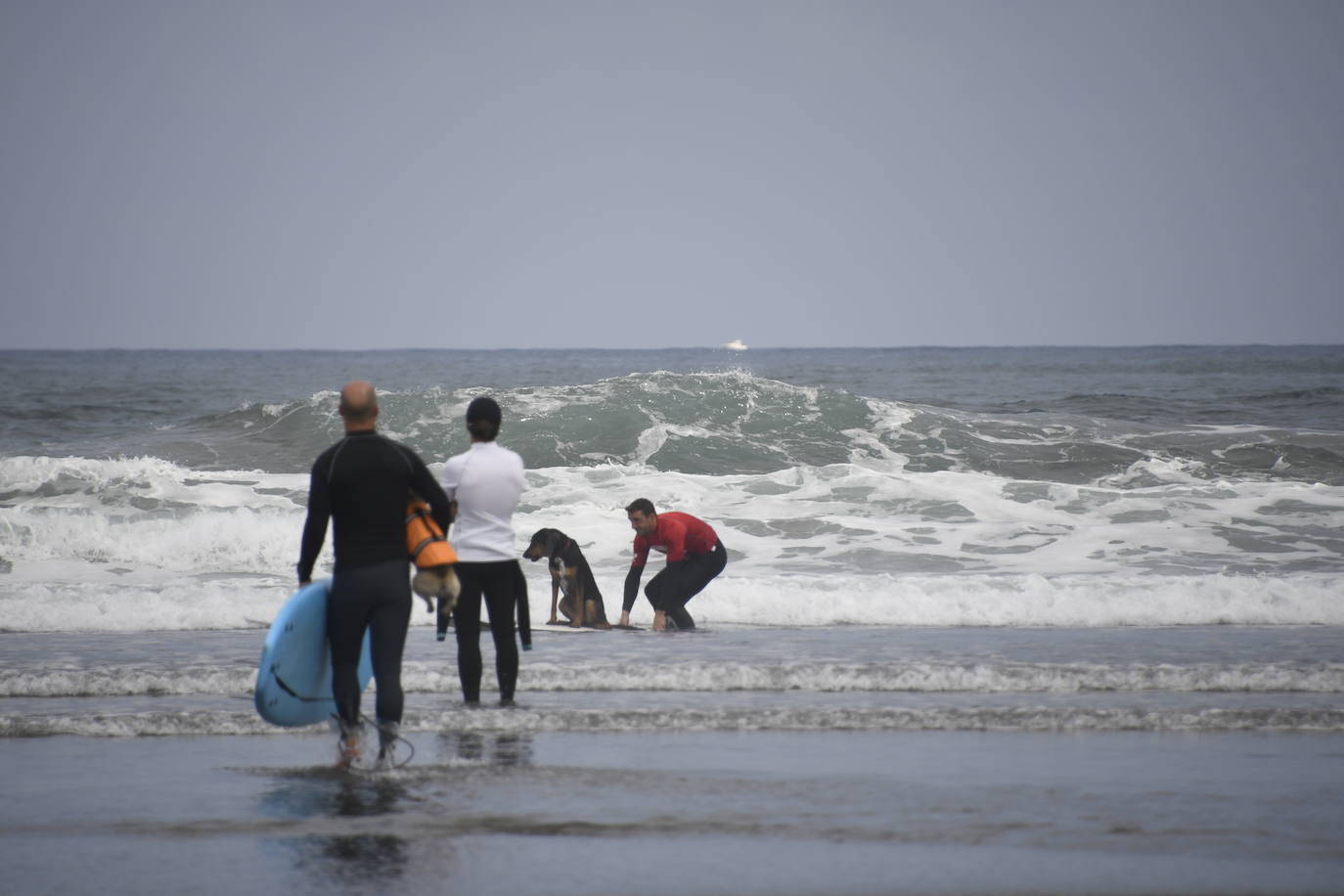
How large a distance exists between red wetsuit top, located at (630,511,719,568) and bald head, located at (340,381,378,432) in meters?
5.49

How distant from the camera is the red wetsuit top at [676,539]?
11719 mm

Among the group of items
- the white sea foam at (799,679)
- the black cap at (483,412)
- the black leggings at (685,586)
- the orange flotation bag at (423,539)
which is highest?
the black cap at (483,412)

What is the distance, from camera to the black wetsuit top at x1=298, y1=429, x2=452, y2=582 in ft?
20.2

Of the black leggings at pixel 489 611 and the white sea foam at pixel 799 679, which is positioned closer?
the black leggings at pixel 489 611

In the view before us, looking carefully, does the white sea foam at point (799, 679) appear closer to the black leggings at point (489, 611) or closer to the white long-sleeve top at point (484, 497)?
the black leggings at point (489, 611)

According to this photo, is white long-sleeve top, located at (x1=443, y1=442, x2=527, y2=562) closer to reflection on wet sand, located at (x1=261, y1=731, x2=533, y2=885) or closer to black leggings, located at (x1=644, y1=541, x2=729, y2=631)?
reflection on wet sand, located at (x1=261, y1=731, x2=533, y2=885)

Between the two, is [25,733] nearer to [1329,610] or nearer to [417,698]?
[417,698]

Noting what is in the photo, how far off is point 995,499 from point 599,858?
45.4ft

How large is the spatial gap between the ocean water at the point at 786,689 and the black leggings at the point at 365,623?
0.46 metres

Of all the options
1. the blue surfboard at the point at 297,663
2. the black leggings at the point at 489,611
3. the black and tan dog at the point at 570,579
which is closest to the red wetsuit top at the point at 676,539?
the black and tan dog at the point at 570,579

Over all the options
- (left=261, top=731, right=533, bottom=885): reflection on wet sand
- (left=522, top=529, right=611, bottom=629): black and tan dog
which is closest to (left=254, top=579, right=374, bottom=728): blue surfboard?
(left=261, top=731, right=533, bottom=885): reflection on wet sand

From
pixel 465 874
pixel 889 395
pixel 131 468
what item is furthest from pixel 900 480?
pixel 889 395

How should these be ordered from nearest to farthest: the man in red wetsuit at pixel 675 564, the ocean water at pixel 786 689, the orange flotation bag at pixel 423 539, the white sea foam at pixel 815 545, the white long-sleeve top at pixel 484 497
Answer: the ocean water at pixel 786 689 < the orange flotation bag at pixel 423 539 < the white long-sleeve top at pixel 484 497 < the man in red wetsuit at pixel 675 564 < the white sea foam at pixel 815 545

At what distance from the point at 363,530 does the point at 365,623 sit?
1.52 ft
